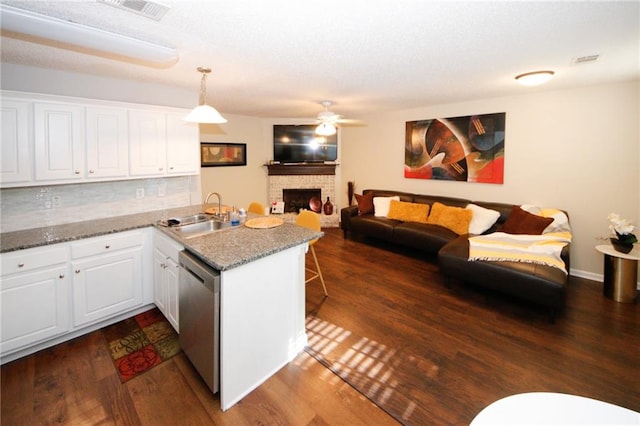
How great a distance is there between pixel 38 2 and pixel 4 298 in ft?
6.58

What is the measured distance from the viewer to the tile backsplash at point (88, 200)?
2.64 m

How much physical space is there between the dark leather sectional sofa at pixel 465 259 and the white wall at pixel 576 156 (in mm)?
511

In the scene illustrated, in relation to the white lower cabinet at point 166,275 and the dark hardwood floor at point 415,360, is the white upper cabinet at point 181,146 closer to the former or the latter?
the white lower cabinet at point 166,275

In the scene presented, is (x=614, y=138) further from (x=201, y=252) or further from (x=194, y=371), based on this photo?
(x=194, y=371)

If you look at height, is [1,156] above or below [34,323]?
above

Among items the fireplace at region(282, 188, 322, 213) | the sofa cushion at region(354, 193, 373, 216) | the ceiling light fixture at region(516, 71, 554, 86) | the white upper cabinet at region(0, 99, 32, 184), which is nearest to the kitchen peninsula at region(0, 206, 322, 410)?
the white upper cabinet at region(0, 99, 32, 184)

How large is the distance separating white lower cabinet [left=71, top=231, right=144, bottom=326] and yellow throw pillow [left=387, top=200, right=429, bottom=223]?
385 cm

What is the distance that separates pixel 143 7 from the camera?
1.69 metres

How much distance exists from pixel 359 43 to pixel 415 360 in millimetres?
2510

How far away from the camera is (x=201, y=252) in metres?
2.02

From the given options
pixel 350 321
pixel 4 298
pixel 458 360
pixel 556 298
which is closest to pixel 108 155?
pixel 4 298

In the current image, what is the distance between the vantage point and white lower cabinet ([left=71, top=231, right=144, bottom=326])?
2.48 metres

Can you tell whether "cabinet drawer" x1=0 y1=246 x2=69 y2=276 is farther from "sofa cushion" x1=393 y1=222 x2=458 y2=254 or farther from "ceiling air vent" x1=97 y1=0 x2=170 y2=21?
"sofa cushion" x1=393 y1=222 x2=458 y2=254

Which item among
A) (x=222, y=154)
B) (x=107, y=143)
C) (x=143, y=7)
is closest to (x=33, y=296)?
(x=107, y=143)
